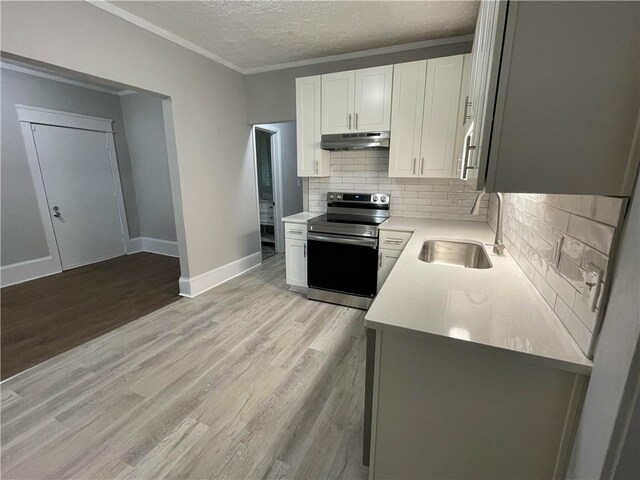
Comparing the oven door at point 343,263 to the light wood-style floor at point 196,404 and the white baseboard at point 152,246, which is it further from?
the white baseboard at point 152,246

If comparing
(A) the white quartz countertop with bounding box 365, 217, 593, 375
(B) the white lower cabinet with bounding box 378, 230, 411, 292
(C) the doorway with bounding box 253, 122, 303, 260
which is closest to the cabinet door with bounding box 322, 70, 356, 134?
(B) the white lower cabinet with bounding box 378, 230, 411, 292

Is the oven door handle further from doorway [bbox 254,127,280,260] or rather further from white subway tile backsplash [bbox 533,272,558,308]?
doorway [bbox 254,127,280,260]

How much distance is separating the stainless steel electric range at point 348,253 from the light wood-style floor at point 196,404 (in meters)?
0.35

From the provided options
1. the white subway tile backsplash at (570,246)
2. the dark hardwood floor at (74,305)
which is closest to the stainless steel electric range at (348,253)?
the white subway tile backsplash at (570,246)

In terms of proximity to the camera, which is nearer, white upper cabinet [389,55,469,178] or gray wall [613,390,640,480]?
gray wall [613,390,640,480]

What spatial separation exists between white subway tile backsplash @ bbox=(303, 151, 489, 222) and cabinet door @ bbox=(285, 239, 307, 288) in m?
0.68

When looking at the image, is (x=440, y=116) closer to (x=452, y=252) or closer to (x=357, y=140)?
(x=357, y=140)

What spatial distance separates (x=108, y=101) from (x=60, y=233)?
2.21m

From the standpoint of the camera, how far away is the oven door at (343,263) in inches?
108

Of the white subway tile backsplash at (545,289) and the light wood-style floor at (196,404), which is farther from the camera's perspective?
the light wood-style floor at (196,404)

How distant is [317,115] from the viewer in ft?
9.76

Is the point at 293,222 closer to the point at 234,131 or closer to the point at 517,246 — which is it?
the point at 234,131

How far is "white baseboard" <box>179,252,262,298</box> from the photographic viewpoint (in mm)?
3242

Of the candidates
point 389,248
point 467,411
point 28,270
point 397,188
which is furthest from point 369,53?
point 28,270
